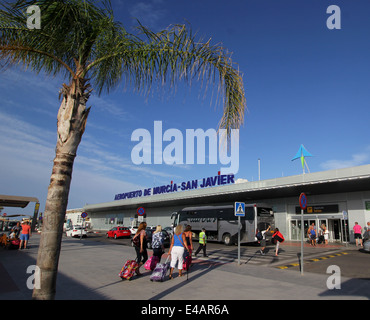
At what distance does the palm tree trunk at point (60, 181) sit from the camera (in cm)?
351

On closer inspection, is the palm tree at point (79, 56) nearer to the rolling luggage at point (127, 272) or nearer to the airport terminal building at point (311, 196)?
the rolling luggage at point (127, 272)

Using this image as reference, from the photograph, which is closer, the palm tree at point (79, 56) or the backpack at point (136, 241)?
the palm tree at point (79, 56)

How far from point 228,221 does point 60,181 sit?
20.8m

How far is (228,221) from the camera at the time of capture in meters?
23.0

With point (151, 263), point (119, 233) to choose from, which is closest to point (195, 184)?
point (119, 233)

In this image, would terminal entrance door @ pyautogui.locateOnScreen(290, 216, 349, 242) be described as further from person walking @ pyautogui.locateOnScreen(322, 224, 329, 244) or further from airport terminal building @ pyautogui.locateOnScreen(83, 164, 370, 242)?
person walking @ pyautogui.locateOnScreen(322, 224, 329, 244)

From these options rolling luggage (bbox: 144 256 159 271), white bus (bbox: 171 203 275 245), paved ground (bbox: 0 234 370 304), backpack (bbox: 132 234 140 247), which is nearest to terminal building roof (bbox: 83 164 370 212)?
white bus (bbox: 171 203 275 245)

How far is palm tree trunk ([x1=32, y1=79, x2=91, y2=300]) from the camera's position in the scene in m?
3.51

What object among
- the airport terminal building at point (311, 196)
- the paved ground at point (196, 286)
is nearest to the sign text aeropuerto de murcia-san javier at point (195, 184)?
the airport terminal building at point (311, 196)

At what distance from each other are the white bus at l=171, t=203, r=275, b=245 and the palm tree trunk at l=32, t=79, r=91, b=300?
767 inches

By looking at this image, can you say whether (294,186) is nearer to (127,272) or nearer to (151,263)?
(151,263)

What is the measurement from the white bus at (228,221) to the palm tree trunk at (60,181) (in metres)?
19.5

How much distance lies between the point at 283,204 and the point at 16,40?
2883 cm
